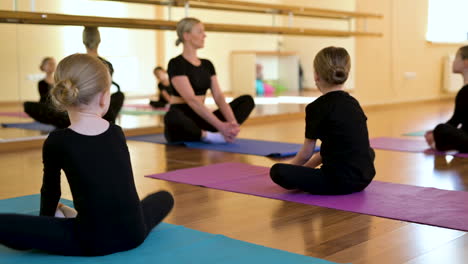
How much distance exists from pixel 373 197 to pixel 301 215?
38 cm

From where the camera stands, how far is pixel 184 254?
→ 5.06 feet

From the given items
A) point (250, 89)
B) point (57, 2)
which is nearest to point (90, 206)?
point (57, 2)

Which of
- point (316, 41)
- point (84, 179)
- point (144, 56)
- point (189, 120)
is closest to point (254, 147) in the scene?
point (189, 120)

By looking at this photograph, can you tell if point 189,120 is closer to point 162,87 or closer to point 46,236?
point 162,87

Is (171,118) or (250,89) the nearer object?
(171,118)

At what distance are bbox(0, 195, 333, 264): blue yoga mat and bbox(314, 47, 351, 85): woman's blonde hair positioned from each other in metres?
0.85

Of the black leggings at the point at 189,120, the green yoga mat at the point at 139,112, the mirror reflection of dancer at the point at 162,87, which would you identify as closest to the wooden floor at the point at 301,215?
the black leggings at the point at 189,120

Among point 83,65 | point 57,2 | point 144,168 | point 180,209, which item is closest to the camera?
point 83,65

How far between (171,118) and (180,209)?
173 cm

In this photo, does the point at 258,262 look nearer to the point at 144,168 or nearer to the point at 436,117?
the point at 144,168

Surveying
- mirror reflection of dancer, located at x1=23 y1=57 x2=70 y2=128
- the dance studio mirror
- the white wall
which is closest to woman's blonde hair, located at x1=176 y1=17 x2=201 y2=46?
the dance studio mirror

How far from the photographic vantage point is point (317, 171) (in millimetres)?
2279

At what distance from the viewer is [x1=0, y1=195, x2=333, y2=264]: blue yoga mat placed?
58.9 inches

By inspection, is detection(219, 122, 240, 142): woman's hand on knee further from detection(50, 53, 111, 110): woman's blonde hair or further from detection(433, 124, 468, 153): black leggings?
detection(50, 53, 111, 110): woman's blonde hair
